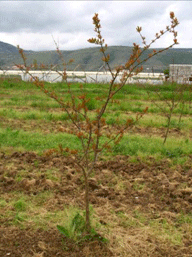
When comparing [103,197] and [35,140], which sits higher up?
[35,140]

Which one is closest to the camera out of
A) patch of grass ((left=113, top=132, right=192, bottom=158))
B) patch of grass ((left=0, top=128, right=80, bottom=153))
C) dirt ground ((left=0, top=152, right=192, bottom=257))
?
dirt ground ((left=0, top=152, right=192, bottom=257))

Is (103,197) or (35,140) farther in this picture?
(35,140)

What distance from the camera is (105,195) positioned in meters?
3.82

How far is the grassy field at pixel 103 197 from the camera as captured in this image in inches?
110

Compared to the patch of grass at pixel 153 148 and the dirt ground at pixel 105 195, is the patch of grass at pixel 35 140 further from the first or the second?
the patch of grass at pixel 153 148

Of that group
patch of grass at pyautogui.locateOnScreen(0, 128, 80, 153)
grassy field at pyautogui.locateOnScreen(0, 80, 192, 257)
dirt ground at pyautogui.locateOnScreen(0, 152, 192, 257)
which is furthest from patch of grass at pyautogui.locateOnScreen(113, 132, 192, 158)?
patch of grass at pyautogui.locateOnScreen(0, 128, 80, 153)

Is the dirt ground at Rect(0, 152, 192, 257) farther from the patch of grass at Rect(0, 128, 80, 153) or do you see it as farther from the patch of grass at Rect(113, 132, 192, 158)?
the patch of grass at Rect(0, 128, 80, 153)

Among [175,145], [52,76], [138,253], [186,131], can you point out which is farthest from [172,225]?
[52,76]

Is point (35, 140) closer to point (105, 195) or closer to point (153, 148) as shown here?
point (153, 148)

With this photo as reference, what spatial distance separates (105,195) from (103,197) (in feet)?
0.15

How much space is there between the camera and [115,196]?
3.78 meters

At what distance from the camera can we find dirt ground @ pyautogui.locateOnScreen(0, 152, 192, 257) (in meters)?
2.74

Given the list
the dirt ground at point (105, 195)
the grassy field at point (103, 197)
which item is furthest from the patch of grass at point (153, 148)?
the dirt ground at point (105, 195)

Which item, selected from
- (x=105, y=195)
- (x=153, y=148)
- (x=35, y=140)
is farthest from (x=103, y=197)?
(x=35, y=140)
